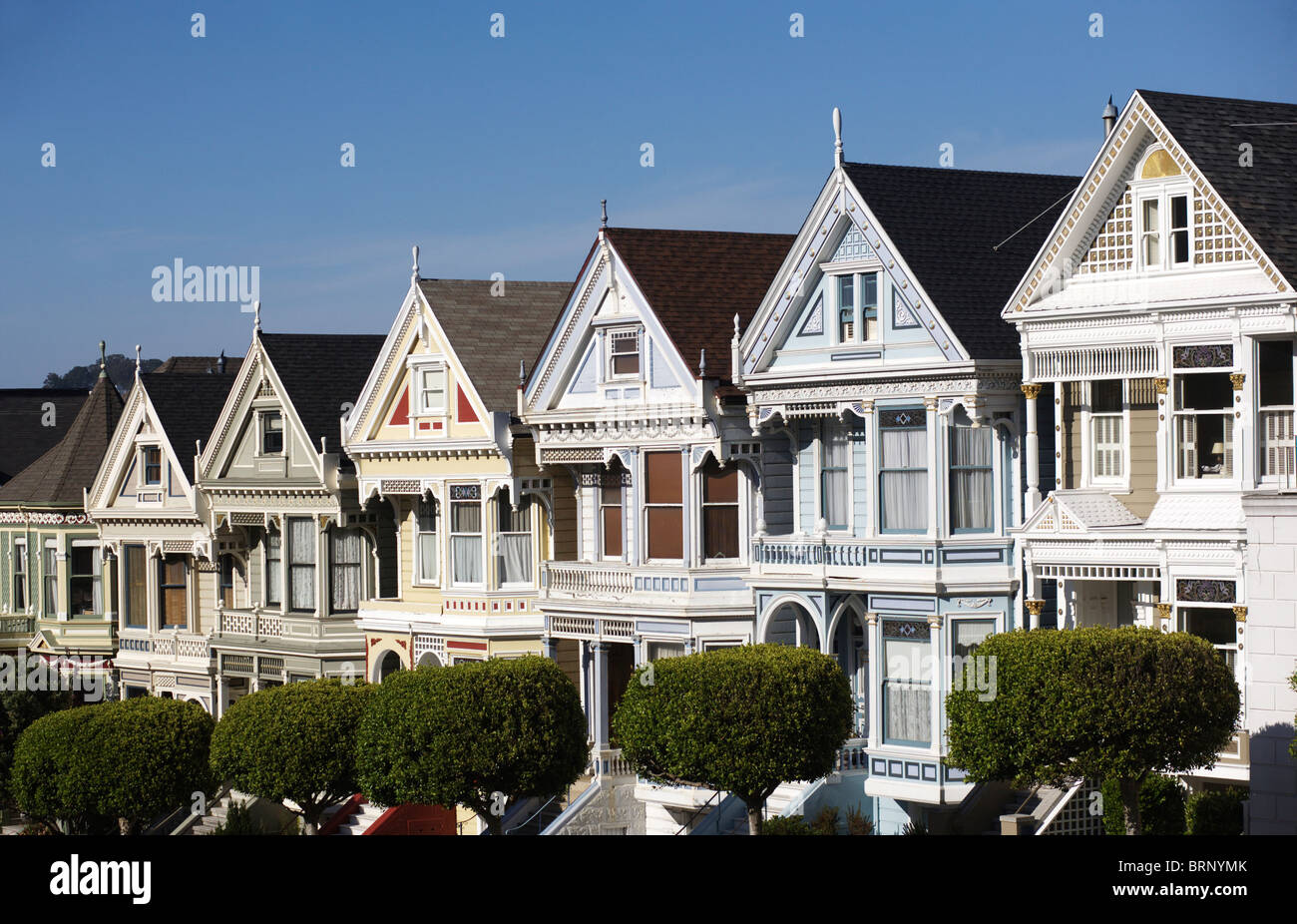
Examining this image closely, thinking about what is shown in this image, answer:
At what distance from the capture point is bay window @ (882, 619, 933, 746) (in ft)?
114

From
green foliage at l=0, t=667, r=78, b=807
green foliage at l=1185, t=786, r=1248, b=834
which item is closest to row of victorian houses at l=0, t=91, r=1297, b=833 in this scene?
green foliage at l=1185, t=786, r=1248, b=834

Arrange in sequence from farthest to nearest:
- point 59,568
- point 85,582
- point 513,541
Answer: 1. point 85,582
2. point 59,568
3. point 513,541

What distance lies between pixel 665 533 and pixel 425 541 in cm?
839

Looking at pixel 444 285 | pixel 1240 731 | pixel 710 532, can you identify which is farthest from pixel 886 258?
pixel 444 285

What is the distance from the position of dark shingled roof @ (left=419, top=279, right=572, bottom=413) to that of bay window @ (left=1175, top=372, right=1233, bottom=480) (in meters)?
16.3

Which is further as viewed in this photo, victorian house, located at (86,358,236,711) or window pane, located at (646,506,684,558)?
victorian house, located at (86,358,236,711)

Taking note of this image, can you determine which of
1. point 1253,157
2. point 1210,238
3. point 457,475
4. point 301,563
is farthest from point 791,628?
point 301,563

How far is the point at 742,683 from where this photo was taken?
110ft

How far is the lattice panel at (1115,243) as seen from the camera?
31406 mm

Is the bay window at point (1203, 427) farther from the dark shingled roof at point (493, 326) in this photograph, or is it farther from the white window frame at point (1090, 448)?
the dark shingled roof at point (493, 326)

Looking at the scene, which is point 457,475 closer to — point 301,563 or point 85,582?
point 301,563

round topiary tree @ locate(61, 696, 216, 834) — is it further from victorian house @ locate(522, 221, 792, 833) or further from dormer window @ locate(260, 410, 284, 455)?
victorian house @ locate(522, 221, 792, 833)

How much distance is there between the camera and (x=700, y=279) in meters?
40.7
